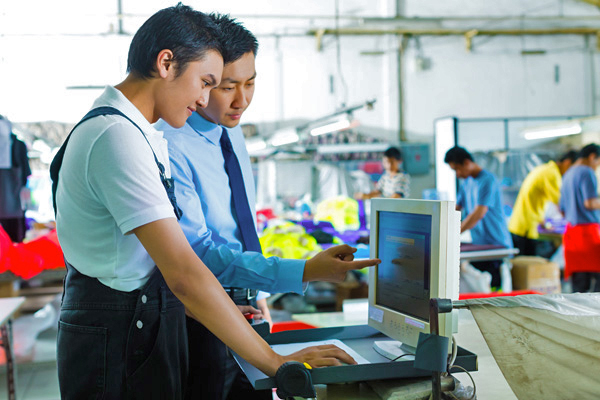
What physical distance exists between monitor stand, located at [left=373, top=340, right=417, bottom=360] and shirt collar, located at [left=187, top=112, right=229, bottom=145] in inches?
30.1

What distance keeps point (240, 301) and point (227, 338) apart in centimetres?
58

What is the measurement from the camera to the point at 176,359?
1249mm

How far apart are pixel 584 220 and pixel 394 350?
4464 millimetres

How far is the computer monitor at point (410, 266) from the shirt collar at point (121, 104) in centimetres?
63

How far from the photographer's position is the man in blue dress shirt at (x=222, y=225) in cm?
149

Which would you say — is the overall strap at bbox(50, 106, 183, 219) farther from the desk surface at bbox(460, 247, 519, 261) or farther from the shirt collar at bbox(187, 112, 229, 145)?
the desk surface at bbox(460, 247, 519, 261)

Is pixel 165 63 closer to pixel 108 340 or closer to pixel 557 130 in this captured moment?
pixel 108 340

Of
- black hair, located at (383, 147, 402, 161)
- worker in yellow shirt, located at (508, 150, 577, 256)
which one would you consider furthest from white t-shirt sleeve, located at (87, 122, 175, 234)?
black hair, located at (383, 147, 402, 161)

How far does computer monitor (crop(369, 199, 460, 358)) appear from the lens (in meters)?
1.24

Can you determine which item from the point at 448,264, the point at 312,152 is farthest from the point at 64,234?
the point at 312,152

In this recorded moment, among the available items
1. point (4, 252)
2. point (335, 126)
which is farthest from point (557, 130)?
point (4, 252)

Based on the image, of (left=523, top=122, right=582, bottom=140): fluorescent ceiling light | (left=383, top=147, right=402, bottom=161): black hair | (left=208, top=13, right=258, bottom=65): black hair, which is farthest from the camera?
(left=523, top=122, right=582, bottom=140): fluorescent ceiling light

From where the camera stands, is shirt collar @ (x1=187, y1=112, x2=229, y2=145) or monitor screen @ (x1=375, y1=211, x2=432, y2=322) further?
shirt collar @ (x1=187, y1=112, x2=229, y2=145)

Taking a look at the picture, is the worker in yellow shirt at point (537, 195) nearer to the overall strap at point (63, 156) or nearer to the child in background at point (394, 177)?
the child in background at point (394, 177)
